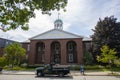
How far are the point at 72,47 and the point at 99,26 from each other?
1099 centimetres

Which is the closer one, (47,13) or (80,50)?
(47,13)

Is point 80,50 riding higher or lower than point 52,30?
lower

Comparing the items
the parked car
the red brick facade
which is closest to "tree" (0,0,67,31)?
the parked car

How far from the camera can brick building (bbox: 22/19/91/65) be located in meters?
46.7

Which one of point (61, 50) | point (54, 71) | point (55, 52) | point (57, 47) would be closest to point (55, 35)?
point (57, 47)

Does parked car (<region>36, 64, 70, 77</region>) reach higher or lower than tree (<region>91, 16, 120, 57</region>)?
lower

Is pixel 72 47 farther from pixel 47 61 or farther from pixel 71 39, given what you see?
pixel 47 61

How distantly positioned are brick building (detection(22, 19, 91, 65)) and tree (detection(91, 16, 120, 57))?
565 centimetres

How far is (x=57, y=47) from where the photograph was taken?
50250mm

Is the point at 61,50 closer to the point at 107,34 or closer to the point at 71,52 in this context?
the point at 71,52

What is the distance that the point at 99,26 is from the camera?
141ft

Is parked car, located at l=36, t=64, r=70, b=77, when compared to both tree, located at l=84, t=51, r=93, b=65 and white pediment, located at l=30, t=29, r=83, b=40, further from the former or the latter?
white pediment, located at l=30, t=29, r=83, b=40

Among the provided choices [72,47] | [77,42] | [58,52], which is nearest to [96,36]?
[77,42]

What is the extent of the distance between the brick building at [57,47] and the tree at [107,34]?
18.6 feet
